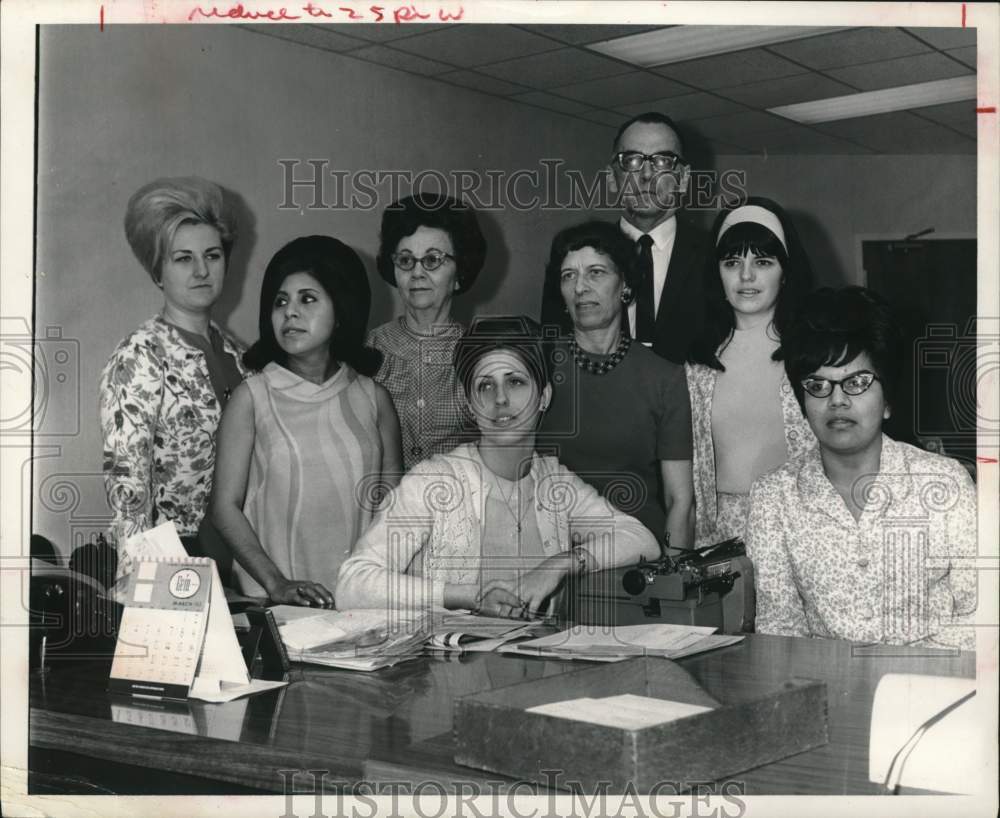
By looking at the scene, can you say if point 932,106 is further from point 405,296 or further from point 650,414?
point 405,296

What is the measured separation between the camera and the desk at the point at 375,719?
1.72 m

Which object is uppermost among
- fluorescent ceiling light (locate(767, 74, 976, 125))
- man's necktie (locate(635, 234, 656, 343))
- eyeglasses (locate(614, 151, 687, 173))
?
fluorescent ceiling light (locate(767, 74, 976, 125))

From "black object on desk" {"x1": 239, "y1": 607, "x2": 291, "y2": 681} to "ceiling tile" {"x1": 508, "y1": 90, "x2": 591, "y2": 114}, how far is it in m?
1.72

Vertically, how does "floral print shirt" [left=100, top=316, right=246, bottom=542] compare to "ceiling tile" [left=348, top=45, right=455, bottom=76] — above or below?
below

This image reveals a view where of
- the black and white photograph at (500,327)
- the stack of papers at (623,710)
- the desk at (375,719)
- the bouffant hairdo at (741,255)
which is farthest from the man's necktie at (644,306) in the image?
the stack of papers at (623,710)

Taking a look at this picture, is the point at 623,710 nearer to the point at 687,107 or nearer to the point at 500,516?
the point at 500,516

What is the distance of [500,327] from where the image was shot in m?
3.28

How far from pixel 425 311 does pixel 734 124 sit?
105 cm

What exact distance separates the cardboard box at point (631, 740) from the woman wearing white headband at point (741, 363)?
153 centimetres

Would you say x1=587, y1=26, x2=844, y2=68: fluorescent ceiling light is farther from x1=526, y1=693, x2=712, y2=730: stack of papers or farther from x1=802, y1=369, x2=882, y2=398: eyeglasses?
x1=526, y1=693, x2=712, y2=730: stack of papers

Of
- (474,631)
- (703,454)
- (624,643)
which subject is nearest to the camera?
(624,643)

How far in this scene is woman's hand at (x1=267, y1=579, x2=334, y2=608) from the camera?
10.4ft

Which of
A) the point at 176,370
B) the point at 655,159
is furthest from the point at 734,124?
the point at 176,370

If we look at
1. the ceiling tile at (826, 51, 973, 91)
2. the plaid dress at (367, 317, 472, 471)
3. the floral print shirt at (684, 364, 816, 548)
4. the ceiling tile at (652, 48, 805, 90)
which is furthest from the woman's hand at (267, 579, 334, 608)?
the ceiling tile at (826, 51, 973, 91)
